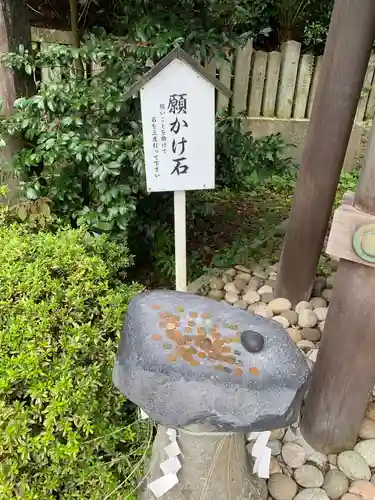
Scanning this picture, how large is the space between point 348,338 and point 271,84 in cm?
428

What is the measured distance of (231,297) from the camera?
3.00 m

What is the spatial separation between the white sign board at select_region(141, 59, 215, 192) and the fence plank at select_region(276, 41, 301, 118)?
11.9 feet

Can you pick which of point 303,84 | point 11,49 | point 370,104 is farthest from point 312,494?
point 370,104

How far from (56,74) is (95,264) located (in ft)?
3.88

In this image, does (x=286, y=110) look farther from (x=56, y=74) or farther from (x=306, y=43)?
(x=56, y=74)

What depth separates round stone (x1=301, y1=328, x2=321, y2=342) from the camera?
267 centimetres

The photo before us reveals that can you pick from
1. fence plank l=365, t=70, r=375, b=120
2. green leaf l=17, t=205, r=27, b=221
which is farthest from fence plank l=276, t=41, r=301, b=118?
green leaf l=17, t=205, r=27, b=221

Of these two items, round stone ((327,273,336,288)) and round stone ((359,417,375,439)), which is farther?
round stone ((327,273,336,288))

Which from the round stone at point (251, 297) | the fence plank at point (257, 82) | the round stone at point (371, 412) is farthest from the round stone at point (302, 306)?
the fence plank at point (257, 82)

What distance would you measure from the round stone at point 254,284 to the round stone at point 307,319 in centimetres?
41

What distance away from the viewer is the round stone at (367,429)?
203cm

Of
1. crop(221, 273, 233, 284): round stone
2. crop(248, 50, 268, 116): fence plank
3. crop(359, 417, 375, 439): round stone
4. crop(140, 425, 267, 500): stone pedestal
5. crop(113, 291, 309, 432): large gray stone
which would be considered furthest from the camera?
crop(248, 50, 268, 116): fence plank

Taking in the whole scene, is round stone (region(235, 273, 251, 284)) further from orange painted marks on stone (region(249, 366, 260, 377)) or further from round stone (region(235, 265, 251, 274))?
orange painted marks on stone (region(249, 366, 260, 377))

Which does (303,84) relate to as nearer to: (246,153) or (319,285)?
(246,153)
